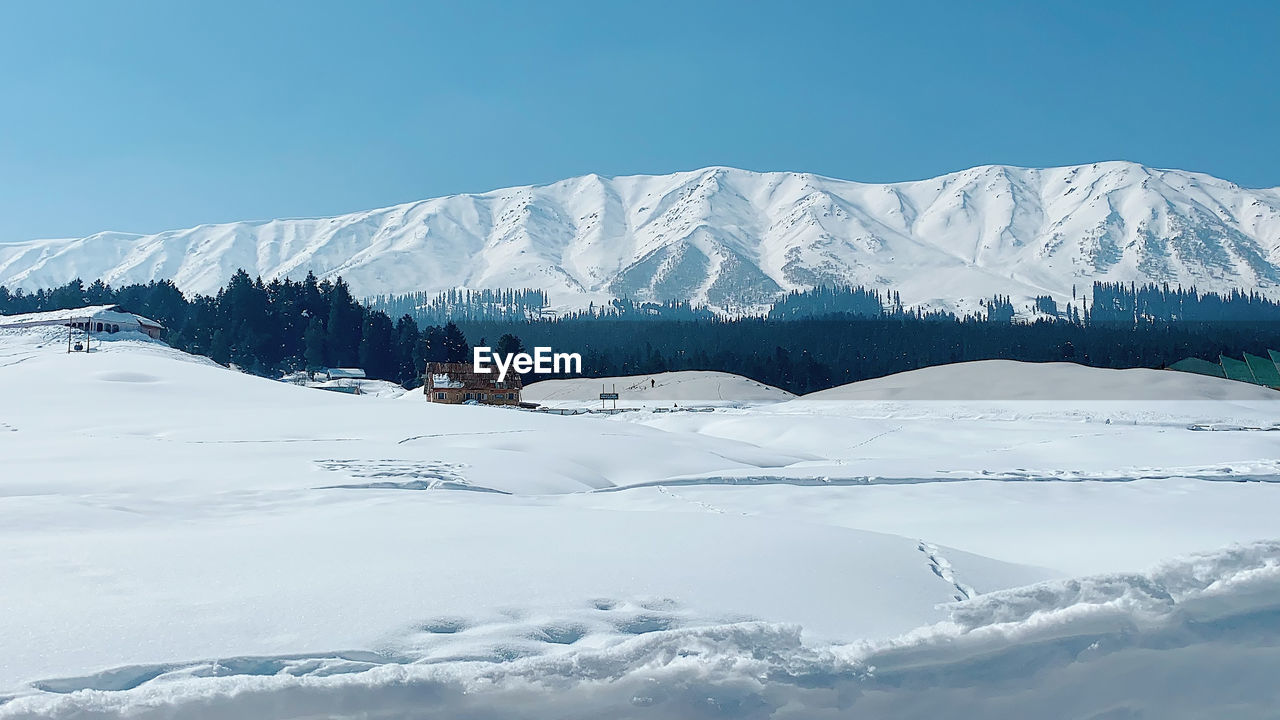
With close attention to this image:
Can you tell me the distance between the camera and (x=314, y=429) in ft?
58.5

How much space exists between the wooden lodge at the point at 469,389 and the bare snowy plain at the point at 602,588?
102 ft

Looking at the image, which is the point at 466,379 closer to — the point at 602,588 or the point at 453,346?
the point at 602,588

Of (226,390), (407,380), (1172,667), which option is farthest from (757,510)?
(407,380)

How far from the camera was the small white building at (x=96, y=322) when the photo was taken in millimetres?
69500

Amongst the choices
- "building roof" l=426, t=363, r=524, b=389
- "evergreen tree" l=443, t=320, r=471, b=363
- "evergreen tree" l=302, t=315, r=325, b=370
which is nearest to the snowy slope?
"evergreen tree" l=443, t=320, r=471, b=363

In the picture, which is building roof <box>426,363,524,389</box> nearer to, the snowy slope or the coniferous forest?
the snowy slope

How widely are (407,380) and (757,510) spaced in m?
84.8

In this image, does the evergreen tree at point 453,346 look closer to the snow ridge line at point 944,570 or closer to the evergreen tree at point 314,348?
the evergreen tree at point 314,348

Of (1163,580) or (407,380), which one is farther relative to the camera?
(407,380)

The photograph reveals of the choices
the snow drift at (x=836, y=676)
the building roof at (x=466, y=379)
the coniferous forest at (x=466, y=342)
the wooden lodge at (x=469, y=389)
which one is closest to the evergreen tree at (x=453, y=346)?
the coniferous forest at (x=466, y=342)

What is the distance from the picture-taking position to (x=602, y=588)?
671 cm

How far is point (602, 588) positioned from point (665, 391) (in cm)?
6540

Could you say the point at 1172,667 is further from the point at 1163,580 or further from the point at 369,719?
the point at 369,719

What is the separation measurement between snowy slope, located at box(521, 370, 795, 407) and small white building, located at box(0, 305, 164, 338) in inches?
1281
